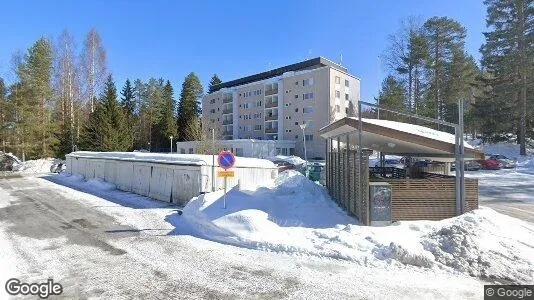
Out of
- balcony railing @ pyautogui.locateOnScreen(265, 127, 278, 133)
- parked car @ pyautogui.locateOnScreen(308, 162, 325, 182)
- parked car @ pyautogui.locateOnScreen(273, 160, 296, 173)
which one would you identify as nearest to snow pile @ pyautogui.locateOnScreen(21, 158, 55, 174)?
parked car @ pyautogui.locateOnScreen(273, 160, 296, 173)

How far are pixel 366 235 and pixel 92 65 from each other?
42.8m

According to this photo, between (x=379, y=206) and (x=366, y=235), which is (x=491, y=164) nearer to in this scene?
(x=379, y=206)

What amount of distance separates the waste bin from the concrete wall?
590cm

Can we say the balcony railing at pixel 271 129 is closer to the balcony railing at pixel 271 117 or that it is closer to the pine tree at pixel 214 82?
the balcony railing at pixel 271 117

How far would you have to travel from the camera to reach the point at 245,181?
17.6 metres

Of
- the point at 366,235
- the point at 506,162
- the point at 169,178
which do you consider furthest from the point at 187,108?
the point at 366,235

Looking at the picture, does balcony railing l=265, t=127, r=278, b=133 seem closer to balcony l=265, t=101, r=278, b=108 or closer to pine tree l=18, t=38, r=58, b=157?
balcony l=265, t=101, r=278, b=108

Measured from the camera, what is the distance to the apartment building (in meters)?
54.1

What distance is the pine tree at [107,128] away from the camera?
36062 millimetres

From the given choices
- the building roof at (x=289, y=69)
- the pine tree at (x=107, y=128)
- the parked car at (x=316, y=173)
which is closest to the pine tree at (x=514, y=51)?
the building roof at (x=289, y=69)

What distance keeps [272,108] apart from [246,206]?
2005 inches

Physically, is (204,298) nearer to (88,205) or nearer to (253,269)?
(253,269)

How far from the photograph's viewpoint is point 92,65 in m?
42.9

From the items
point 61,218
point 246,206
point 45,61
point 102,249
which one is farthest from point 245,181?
point 45,61
